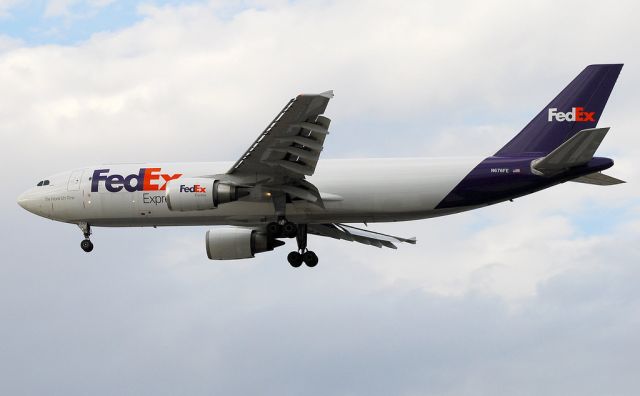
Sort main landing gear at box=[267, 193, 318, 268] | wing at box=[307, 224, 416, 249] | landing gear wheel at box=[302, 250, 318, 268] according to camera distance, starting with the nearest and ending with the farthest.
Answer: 1. main landing gear at box=[267, 193, 318, 268]
2. landing gear wheel at box=[302, 250, 318, 268]
3. wing at box=[307, 224, 416, 249]

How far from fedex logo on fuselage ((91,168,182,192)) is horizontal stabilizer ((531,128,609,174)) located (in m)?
13.2

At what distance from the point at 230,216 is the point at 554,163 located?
11.7m

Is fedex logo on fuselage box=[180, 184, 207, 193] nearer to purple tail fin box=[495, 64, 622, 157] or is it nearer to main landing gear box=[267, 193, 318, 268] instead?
main landing gear box=[267, 193, 318, 268]

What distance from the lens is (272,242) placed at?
5156 centimetres

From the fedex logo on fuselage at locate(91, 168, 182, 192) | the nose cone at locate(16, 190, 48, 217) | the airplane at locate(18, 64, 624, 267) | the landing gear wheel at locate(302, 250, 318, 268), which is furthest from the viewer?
the nose cone at locate(16, 190, 48, 217)

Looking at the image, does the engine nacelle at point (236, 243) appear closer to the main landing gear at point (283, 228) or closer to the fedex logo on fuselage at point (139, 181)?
the main landing gear at point (283, 228)

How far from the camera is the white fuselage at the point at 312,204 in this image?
47.0 meters

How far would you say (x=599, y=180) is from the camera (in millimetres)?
47344

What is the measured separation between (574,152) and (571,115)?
3.32 metres

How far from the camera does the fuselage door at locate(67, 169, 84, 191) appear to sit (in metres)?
50.1

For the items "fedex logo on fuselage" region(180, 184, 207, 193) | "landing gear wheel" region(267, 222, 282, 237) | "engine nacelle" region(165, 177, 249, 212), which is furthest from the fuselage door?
"landing gear wheel" region(267, 222, 282, 237)

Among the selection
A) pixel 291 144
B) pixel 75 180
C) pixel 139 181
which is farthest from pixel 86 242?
pixel 291 144

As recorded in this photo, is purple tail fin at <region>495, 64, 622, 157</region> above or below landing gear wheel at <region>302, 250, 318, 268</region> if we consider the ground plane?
above

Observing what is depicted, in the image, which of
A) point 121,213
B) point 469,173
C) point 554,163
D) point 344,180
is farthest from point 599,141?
point 121,213
